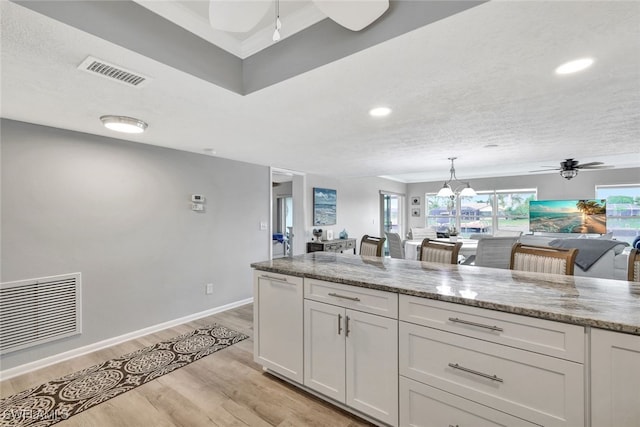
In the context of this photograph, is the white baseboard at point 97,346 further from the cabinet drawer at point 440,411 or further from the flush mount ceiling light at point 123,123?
the cabinet drawer at point 440,411

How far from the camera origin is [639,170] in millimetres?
6004

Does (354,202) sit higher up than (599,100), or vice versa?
(599,100)

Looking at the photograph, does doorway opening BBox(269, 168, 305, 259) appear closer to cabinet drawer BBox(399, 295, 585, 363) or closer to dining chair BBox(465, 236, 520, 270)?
dining chair BBox(465, 236, 520, 270)

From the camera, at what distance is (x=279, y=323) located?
2164mm

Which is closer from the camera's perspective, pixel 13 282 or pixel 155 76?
pixel 155 76

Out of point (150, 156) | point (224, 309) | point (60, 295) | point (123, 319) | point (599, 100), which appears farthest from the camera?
point (224, 309)

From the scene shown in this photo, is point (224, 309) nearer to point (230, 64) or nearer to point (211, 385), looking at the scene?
point (211, 385)

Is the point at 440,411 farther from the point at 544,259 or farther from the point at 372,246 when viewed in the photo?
the point at 372,246

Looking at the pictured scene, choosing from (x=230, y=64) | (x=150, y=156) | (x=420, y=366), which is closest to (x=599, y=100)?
(x=420, y=366)

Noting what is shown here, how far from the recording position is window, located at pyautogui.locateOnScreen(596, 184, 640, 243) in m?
6.11

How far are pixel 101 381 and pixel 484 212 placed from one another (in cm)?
870

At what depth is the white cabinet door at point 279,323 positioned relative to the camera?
6.72 feet

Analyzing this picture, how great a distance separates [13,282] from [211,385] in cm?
192

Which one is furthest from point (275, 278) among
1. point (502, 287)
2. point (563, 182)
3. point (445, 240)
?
point (563, 182)
